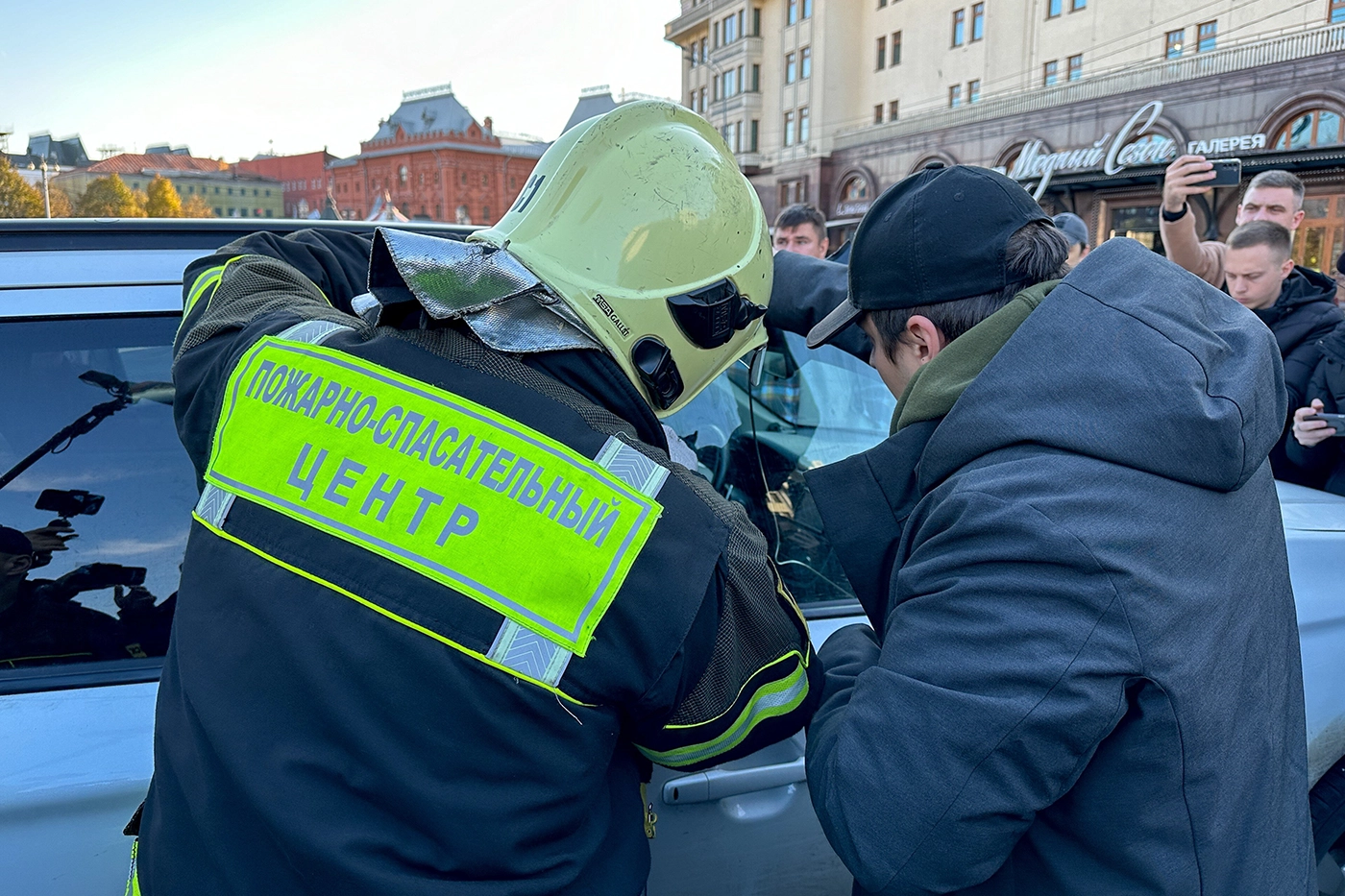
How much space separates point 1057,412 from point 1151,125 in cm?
2243

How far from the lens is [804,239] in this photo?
486 centimetres

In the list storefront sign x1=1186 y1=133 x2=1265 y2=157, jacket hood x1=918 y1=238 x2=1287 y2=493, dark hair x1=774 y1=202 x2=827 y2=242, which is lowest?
jacket hood x1=918 y1=238 x2=1287 y2=493

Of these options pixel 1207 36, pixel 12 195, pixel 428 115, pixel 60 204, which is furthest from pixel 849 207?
pixel 428 115

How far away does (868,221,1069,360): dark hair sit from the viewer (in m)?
1.27

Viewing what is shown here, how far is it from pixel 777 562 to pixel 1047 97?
24205 millimetres

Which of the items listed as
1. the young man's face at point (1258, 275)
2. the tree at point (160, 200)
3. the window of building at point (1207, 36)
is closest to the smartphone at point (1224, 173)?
the young man's face at point (1258, 275)

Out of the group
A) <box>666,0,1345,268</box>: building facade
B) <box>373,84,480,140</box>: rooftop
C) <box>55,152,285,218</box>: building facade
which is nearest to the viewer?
<box>666,0,1345,268</box>: building facade

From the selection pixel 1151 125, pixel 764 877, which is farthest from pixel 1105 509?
pixel 1151 125

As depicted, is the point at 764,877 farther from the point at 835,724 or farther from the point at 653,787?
the point at 835,724

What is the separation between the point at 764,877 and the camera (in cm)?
154

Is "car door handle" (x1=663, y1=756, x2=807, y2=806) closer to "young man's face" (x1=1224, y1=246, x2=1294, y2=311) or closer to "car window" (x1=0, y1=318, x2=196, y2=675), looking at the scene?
"car window" (x1=0, y1=318, x2=196, y2=675)

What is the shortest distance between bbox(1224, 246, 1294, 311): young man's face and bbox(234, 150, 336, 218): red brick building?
87.0 m

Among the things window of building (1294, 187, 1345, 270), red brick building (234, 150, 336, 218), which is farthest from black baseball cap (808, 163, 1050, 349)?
red brick building (234, 150, 336, 218)

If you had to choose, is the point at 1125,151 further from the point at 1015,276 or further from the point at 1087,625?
the point at 1087,625
